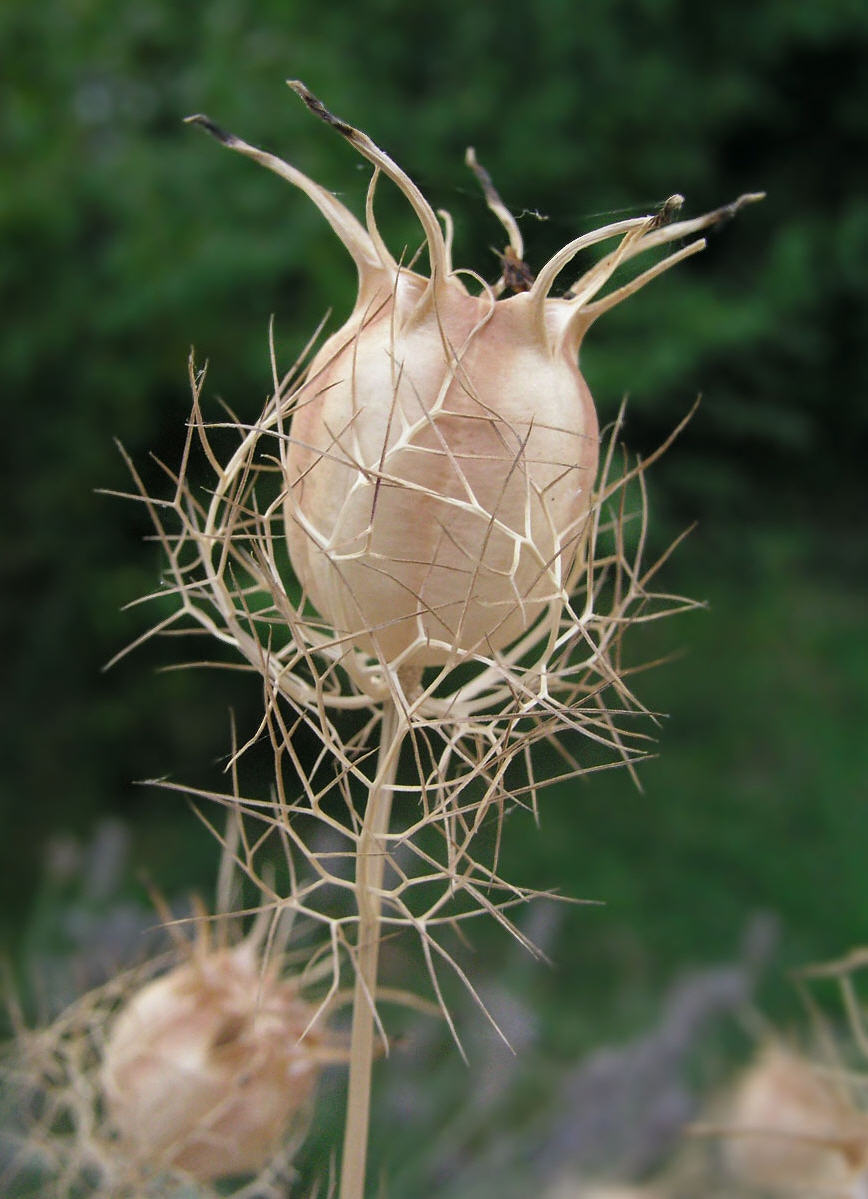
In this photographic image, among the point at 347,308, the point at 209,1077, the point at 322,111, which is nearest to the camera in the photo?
the point at 322,111

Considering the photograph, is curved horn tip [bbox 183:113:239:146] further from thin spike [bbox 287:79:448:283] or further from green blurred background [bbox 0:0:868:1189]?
green blurred background [bbox 0:0:868:1189]

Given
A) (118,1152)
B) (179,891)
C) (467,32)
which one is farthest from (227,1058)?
(467,32)

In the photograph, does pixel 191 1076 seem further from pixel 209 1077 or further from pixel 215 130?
pixel 215 130

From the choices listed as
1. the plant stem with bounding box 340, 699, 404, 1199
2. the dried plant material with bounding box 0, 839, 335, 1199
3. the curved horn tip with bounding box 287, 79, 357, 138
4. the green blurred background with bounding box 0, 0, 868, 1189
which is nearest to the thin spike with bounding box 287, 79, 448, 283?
the curved horn tip with bounding box 287, 79, 357, 138

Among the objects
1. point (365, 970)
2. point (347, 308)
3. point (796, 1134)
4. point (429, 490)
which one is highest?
point (429, 490)

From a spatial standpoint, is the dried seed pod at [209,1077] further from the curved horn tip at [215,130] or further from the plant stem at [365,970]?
the curved horn tip at [215,130]

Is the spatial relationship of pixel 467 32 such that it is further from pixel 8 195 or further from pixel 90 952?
pixel 90 952

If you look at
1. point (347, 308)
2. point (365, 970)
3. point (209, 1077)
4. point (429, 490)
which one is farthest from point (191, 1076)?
point (347, 308)
